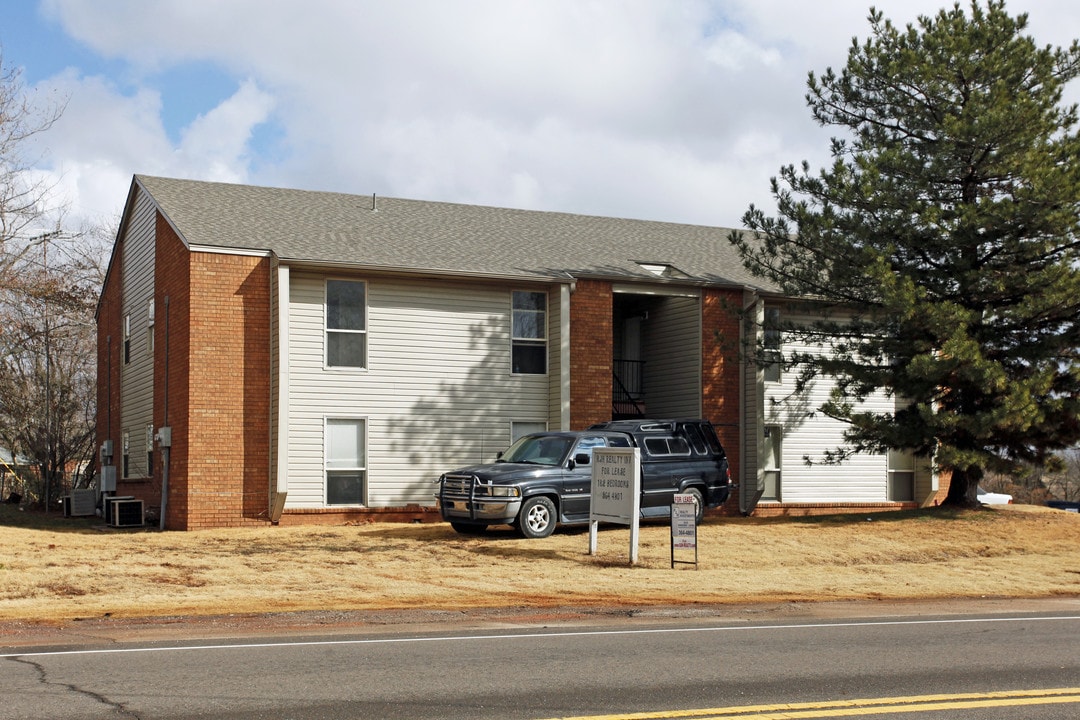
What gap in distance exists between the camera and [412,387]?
84.4 feet

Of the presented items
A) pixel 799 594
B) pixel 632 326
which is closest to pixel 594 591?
pixel 799 594

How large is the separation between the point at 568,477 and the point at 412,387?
5688 millimetres

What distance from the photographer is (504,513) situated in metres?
20.6

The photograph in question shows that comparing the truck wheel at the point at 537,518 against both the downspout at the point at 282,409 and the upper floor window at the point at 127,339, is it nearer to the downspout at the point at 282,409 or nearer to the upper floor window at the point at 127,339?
the downspout at the point at 282,409

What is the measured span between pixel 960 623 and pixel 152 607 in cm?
882

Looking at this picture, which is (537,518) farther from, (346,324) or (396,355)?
(346,324)

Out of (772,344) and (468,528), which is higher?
(772,344)

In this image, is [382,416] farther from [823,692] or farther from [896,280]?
[823,692]

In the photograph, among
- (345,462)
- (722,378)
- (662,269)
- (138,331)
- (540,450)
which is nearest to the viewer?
(540,450)

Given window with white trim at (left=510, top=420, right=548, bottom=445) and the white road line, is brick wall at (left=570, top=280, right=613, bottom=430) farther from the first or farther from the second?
the white road line

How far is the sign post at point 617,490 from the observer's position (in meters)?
18.2

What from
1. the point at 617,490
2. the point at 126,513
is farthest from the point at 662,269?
the point at 126,513

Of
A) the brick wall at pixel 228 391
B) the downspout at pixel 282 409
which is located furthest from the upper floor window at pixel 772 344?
the brick wall at pixel 228 391

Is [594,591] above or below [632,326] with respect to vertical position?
below
